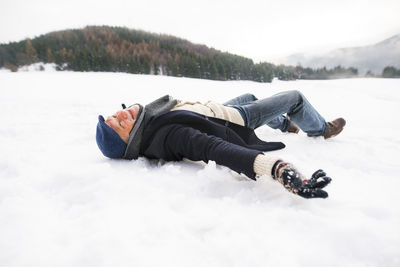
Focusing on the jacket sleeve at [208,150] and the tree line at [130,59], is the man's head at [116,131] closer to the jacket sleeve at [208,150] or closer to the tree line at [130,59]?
the jacket sleeve at [208,150]

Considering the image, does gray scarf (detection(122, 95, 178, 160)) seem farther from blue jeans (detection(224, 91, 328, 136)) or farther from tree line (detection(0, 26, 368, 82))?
tree line (detection(0, 26, 368, 82))

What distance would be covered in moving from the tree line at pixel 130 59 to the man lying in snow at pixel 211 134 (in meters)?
36.7

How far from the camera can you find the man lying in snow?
113 cm

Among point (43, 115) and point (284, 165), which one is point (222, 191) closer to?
point (284, 165)

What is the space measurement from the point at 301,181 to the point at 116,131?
1312 mm

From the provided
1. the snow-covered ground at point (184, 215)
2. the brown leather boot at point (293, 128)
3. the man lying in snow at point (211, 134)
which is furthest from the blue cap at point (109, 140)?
the brown leather boot at point (293, 128)

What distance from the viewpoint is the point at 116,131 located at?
1.68 metres

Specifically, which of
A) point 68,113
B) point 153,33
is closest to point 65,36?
point 153,33

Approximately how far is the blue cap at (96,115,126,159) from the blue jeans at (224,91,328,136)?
3.64 feet

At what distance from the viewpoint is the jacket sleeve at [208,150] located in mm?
1233

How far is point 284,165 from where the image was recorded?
1.13 metres

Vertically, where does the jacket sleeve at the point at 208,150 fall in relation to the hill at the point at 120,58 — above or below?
below

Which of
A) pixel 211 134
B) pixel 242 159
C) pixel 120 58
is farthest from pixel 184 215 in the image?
pixel 120 58

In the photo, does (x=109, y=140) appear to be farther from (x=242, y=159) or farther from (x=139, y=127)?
(x=242, y=159)
